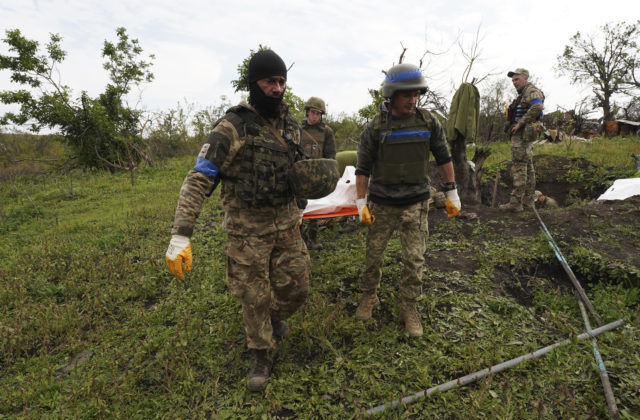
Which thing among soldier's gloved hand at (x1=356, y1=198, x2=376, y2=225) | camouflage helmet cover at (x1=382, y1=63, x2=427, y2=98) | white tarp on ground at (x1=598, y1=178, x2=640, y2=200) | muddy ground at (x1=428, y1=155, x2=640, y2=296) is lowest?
muddy ground at (x1=428, y1=155, x2=640, y2=296)

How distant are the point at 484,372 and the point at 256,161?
2.28 metres

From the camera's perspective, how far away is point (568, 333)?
2.84 meters

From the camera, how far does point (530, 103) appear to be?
5516 mm

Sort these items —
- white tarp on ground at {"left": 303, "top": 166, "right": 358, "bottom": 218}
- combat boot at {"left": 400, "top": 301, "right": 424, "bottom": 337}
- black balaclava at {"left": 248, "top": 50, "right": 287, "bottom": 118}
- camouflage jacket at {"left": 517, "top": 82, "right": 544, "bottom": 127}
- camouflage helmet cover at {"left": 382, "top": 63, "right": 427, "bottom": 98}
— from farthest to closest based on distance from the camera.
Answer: camouflage jacket at {"left": 517, "top": 82, "right": 544, "bottom": 127} → white tarp on ground at {"left": 303, "top": 166, "right": 358, "bottom": 218} → combat boot at {"left": 400, "top": 301, "right": 424, "bottom": 337} → camouflage helmet cover at {"left": 382, "top": 63, "right": 427, "bottom": 98} → black balaclava at {"left": 248, "top": 50, "right": 287, "bottom": 118}

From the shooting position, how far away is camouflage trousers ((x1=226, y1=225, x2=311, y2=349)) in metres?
2.36

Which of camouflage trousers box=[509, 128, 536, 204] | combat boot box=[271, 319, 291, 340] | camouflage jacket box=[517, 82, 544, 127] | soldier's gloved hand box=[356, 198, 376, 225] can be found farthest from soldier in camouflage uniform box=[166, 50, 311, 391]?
camouflage trousers box=[509, 128, 536, 204]

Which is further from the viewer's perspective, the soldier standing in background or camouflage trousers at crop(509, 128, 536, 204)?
camouflage trousers at crop(509, 128, 536, 204)

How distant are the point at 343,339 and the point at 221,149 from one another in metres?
1.98

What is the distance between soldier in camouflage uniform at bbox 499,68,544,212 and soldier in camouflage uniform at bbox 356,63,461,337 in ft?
11.3

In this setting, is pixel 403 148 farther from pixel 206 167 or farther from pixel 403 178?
pixel 206 167

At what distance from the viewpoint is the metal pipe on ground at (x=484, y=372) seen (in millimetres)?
2232

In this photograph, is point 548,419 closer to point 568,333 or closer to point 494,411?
point 494,411

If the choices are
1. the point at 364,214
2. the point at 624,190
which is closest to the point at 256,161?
the point at 364,214

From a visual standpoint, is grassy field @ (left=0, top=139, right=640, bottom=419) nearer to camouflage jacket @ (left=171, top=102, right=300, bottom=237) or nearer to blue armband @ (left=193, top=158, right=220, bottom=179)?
camouflage jacket @ (left=171, top=102, right=300, bottom=237)
